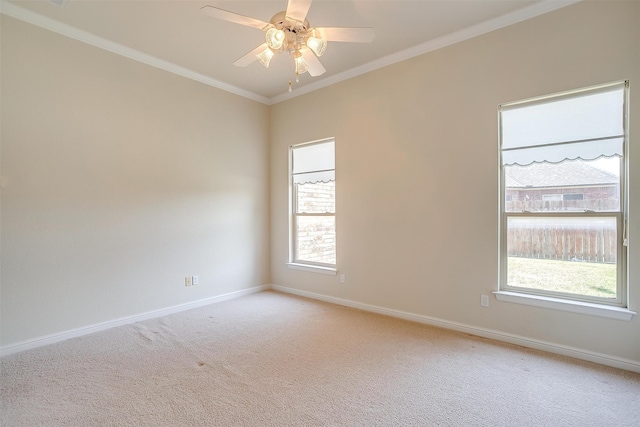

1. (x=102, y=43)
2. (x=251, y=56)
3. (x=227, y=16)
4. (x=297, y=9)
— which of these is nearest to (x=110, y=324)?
(x=102, y=43)

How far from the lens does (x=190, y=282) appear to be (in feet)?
12.6

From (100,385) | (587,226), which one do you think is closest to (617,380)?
(587,226)

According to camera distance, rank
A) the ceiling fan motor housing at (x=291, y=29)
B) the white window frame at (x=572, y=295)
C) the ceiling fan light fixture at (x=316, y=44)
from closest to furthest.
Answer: the ceiling fan motor housing at (x=291, y=29) < the ceiling fan light fixture at (x=316, y=44) < the white window frame at (x=572, y=295)

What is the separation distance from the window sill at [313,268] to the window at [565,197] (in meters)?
1.98

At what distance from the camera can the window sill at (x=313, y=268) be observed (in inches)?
160

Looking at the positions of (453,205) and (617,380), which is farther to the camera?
(453,205)

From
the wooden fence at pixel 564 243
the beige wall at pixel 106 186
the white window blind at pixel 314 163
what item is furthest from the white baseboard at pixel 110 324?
the wooden fence at pixel 564 243

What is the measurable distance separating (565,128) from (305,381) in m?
2.98

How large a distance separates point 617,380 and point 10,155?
5.16m

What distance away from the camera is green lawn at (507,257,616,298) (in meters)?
2.46

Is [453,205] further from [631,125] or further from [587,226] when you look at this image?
[631,125]

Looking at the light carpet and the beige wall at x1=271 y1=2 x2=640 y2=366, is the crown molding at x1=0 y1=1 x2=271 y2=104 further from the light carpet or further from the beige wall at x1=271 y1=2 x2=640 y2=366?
the light carpet

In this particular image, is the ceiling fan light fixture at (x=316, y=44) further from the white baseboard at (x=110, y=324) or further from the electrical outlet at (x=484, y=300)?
the white baseboard at (x=110, y=324)

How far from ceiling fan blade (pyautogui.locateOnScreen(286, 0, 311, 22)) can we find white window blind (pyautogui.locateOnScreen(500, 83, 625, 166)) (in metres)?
2.06
